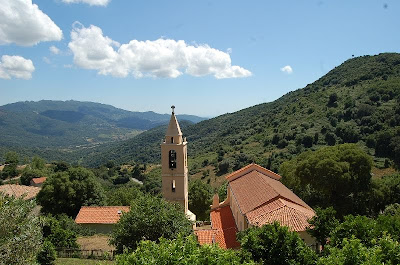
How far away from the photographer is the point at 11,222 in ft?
41.2

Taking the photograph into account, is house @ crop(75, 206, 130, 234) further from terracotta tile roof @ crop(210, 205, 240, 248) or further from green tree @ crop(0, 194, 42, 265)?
green tree @ crop(0, 194, 42, 265)

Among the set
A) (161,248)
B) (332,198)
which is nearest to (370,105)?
(332,198)

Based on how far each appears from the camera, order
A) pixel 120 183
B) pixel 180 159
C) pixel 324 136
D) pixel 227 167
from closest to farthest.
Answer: pixel 180 159 < pixel 324 136 < pixel 227 167 < pixel 120 183

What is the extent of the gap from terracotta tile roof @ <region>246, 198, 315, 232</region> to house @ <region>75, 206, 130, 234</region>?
1657 cm

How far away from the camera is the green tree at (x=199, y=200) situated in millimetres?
37562

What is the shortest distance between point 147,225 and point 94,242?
42.7ft

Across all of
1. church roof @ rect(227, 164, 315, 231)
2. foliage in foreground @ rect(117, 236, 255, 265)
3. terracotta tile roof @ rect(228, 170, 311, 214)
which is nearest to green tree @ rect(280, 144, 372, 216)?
terracotta tile roof @ rect(228, 170, 311, 214)

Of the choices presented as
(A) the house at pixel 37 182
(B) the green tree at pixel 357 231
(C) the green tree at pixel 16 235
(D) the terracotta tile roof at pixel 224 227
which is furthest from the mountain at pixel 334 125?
(C) the green tree at pixel 16 235

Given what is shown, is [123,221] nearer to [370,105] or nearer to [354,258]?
[354,258]

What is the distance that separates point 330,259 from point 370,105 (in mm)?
67139

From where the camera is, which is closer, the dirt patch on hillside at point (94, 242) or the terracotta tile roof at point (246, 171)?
the dirt patch on hillside at point (94, 242)

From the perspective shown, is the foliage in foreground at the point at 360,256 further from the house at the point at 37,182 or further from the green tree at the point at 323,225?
the house at the point at 37,182

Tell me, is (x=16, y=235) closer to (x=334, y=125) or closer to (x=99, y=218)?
(x=99, y=218)

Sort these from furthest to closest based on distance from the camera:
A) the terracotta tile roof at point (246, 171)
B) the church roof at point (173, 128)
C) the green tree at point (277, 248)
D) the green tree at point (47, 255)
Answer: the terracotta tile roof at point (246, 171) < the church roof at point (173, 128) < the green tree at point (47, 255) < the green tree at point (277, 248)
